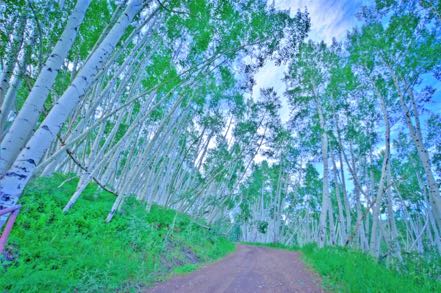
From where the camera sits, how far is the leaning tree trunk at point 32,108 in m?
2.36

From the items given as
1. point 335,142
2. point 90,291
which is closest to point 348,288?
point 90,291

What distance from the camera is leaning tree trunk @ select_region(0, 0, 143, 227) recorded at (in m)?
2.25

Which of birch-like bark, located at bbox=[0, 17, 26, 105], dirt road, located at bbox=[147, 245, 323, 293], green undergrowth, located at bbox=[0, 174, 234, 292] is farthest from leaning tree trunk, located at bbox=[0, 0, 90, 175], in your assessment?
dirt road, located at bbox=[147, 245, 323, 293]

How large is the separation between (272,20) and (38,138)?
6631mm

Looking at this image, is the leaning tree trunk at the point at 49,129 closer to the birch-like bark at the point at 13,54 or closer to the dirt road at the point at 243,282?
the birch-like bark at the point at 13,54

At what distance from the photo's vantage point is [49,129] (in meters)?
2.56

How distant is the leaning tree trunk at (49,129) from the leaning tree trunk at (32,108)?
9 cm

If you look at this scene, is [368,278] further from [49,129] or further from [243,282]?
[49,129]

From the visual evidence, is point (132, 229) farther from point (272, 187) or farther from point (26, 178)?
point (272, 187)

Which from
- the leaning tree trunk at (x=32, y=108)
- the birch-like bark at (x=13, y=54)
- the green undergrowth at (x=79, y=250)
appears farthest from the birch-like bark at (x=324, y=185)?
the birch-like bark at (x=13, y=54)

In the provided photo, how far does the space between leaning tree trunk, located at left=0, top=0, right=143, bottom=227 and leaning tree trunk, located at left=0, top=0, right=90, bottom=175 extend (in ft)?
0.28

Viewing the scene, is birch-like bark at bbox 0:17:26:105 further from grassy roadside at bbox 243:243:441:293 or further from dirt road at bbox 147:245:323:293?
grassy roadside at bbox 243:243:441:293

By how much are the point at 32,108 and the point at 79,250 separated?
3.31 m

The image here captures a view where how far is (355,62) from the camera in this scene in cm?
986
